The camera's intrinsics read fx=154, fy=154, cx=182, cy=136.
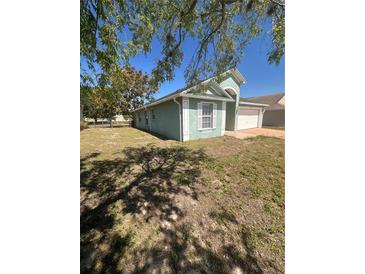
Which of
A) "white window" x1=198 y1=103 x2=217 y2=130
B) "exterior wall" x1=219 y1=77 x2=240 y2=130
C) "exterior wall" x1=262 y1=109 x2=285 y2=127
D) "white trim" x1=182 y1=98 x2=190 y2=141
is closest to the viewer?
"white trim" x1=182 y1=98 x2=190 y2=141

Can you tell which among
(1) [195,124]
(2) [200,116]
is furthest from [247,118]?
(1) [195,124]

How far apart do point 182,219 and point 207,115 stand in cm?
829

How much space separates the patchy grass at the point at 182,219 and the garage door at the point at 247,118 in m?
10.2

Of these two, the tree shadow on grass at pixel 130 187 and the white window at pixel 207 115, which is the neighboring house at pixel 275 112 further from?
the tree shadow on grass at pixel 130 187

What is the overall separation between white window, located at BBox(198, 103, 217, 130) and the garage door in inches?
191

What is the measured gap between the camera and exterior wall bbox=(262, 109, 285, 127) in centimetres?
2026

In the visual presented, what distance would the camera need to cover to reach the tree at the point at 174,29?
2.64 m

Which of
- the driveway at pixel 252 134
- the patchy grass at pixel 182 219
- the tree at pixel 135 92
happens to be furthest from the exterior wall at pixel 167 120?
the tree at pixel 135 92

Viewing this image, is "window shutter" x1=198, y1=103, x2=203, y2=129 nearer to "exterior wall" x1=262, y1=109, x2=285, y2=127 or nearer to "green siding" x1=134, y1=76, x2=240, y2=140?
"green siding" x1=134, y1=76, x2=240, y2=140

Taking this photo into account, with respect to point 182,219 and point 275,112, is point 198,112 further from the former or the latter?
point 275,112

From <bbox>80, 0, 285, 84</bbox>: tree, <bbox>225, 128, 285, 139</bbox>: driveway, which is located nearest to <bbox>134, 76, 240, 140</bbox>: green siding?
<bbox>225, 128, 285, 139</bbox>: driveway

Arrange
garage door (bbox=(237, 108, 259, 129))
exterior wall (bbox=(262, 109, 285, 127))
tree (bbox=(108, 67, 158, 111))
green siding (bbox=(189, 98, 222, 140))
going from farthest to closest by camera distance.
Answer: tree (bbox=(108, 67, 158, 111)) < exterior wall (bbox=(262, 109, 285, 127)) < garage door (bbox=(237, 108, 259, 129)) < green siding (bbox=(189, 98, 222, 140))
